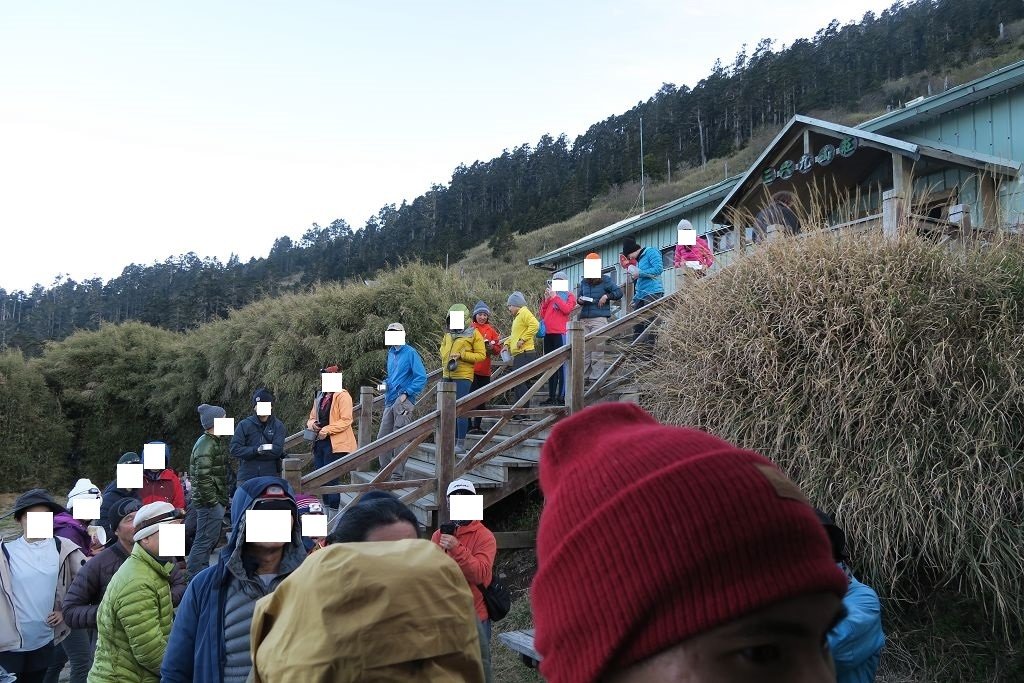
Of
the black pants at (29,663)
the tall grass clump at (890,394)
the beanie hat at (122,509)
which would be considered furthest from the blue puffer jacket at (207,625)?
the tall grass clump at (890,394)

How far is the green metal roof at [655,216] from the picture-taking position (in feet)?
57.7

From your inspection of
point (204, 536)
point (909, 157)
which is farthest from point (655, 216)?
point (204, 536)

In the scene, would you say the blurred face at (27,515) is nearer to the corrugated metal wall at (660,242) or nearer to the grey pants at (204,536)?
the grey pants at (204,536)

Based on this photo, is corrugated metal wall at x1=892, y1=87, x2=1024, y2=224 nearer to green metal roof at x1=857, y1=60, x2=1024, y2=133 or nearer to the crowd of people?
green metal roof at x1=857, y1=60, x2=1024, y2=133

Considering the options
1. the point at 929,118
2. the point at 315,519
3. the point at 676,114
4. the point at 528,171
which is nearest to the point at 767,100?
the point at 676,114

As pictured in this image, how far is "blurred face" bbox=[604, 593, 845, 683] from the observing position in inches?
32.6

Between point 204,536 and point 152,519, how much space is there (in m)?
3.80

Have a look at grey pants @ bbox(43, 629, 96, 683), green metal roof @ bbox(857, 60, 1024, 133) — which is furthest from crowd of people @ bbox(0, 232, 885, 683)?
green metal roof @ bbox(857, 60, 1024, 133)

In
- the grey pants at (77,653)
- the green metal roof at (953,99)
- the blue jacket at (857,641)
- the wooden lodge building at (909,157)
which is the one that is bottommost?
the grey pants at (77,653)

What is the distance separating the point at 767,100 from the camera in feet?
220

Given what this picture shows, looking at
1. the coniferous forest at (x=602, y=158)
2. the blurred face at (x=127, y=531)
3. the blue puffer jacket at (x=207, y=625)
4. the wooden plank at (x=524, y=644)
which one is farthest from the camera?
the coniferous forest at (x=602, y=158)

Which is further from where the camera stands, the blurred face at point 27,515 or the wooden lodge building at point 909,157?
the wooden lodge building at point 909,157

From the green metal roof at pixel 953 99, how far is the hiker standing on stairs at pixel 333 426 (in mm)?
10477

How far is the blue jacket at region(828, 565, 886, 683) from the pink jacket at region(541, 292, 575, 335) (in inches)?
283
